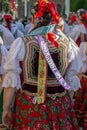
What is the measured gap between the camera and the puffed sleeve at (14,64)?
3.60 meters

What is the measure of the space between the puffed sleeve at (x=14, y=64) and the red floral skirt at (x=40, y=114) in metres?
0.17

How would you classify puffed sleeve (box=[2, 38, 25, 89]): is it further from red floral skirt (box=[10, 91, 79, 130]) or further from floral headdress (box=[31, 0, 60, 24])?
floral headdress (box=[31, 0, 60, 24])

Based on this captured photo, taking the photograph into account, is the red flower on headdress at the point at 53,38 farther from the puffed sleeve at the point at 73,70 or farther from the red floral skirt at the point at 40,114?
the red floral skirt at the point at 40,114

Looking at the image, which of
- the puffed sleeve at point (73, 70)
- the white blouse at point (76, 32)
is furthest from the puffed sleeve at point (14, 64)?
the white blouse at point (76, 32)

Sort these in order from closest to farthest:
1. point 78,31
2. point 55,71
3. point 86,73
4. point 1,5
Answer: point 55,71
point 86,73
point 78,31
point 1,5

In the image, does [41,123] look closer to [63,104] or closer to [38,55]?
[63,104]

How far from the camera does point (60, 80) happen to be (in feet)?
12.1

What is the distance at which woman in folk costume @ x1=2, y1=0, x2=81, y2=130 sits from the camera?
143 inches

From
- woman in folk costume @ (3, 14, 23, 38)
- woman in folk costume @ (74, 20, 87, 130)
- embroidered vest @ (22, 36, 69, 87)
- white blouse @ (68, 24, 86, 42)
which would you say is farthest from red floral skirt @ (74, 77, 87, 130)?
woman in folk costume @ (3, 14, 23, 38)

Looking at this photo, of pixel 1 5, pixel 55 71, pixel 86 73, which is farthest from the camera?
pixel 1 5

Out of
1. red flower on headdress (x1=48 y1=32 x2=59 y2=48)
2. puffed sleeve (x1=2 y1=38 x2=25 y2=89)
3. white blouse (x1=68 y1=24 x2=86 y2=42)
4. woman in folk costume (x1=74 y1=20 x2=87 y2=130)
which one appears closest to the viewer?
puffed sleeve (x1=2 y1=38 x2=25 y2=89)

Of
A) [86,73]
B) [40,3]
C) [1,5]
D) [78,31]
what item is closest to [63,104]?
[40,3]

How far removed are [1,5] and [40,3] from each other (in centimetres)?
3082

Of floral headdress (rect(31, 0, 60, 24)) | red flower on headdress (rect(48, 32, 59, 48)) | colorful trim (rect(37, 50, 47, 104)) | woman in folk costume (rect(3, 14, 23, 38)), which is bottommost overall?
colorful trim (rect(37, 50, 47, 104))
